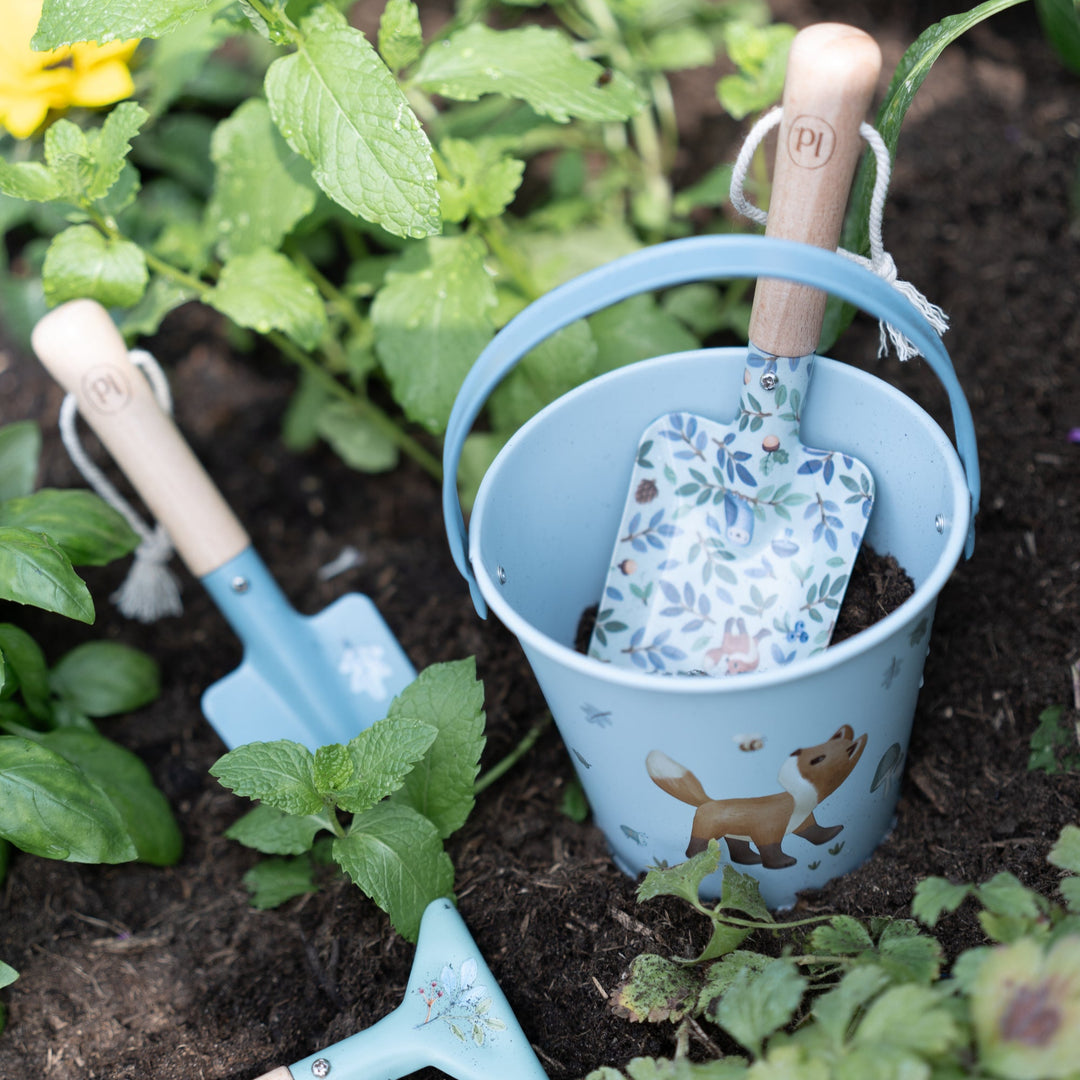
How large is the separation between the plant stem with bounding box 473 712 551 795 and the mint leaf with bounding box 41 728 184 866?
34 cm

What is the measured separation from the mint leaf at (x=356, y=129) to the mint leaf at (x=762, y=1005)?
2.24 feet

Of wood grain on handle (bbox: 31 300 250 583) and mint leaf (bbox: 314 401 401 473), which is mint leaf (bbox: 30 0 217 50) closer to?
wood grain on handle (bbox: 31 300 250 583)

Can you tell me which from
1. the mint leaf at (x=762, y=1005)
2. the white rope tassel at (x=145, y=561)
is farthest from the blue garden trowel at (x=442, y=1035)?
the white rope tassel at (x=145, y=561)

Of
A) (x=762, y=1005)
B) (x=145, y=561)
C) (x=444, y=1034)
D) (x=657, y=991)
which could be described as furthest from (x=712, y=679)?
(x=145, y=561)

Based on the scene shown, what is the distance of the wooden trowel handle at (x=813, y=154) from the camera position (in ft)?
2.32

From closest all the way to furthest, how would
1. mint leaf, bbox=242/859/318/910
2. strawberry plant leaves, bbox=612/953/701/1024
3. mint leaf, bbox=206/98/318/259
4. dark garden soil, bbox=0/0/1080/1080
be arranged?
strawberry plant leaves, bbox=612/953/701/1024
dark garden soil, bbox=0/0/1080/1080
mint leaf, bbox=242/859/318/910
mint leaf, bbox=206/98/318/259

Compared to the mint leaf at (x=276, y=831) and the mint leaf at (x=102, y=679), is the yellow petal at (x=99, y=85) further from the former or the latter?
the mint leaf at (x=276, y=831)

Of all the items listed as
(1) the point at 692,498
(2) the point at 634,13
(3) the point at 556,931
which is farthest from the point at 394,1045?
(2) the point at 634,13

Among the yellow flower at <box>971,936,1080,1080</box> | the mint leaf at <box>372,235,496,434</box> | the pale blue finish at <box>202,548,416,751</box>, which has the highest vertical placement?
the mint leaf at <box>372,235,496,434</box>

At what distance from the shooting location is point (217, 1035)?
931 millimetres

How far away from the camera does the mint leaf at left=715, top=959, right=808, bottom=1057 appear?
0.64 m

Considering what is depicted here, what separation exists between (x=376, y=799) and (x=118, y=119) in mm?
725

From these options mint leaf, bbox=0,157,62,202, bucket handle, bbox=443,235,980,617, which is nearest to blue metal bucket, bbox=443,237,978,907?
bucket handle, bbox=443,235,980,617

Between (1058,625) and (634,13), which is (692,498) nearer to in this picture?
(1058,625)
